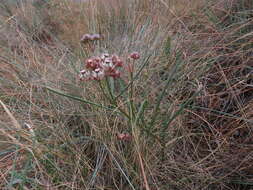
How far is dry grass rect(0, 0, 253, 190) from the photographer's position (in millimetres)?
831

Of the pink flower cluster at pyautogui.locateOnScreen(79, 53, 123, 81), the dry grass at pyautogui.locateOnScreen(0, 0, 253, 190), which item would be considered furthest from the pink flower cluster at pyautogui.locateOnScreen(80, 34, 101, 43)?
the pink flower cluster at pyautogui.locateOnScreen(79, 53, 123, 81)

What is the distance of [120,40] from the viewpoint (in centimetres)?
158

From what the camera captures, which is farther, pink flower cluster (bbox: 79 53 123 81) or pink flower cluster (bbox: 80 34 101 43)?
pink flower cluster (bbox: 80 34 101 43)

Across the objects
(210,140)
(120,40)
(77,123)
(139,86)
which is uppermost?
(120,40)

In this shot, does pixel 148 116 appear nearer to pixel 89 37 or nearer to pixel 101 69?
pixel 101 69

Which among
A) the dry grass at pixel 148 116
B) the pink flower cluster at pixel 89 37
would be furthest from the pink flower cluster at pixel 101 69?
the pink flower cluster at pixel 89 37

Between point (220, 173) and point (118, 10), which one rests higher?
point (118, 10)

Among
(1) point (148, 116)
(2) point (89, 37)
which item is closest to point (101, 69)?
(1) point (148, 116)

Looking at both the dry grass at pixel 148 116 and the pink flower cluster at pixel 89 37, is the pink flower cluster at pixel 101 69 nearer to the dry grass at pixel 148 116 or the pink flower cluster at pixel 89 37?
the dry grass at pixel 148 116

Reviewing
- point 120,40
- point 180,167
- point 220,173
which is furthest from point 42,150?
point 120,40

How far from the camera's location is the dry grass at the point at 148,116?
2.72ft

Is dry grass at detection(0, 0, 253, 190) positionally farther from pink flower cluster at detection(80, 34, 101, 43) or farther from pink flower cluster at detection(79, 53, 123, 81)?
pink flower cluster at detection(80, 34, 101, 43)

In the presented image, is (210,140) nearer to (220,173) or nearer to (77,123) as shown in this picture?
(220,173)

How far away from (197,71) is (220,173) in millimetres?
485
